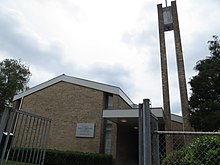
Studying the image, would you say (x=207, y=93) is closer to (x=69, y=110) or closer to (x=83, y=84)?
(x=83, y=84)

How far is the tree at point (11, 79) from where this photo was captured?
80.5 feet

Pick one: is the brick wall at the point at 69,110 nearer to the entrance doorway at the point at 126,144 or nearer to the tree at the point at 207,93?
the entrance doorway at the point at 126,144

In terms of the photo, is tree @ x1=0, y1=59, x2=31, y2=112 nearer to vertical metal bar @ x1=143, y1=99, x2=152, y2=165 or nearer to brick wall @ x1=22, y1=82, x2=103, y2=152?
brick wall @ x1=22, y1=82, x2=103, y2=152

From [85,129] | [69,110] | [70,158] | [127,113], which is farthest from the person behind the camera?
Answer: [69,110]

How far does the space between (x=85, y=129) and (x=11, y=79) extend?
16.0 metres

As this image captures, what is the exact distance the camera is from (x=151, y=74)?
16.1 meters

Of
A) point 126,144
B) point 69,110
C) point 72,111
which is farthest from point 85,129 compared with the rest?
point 126,144

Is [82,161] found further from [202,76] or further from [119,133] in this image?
[202,76]

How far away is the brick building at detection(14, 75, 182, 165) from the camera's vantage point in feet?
41.7

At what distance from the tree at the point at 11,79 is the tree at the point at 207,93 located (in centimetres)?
2062

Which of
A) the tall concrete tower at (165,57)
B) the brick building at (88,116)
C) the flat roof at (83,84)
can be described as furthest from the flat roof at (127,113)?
the flat roof at (83,84)

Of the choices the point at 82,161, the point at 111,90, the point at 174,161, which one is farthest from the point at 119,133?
the point at 174,161

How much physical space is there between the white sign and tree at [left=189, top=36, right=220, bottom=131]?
228 inches

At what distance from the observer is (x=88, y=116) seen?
13602 mm
